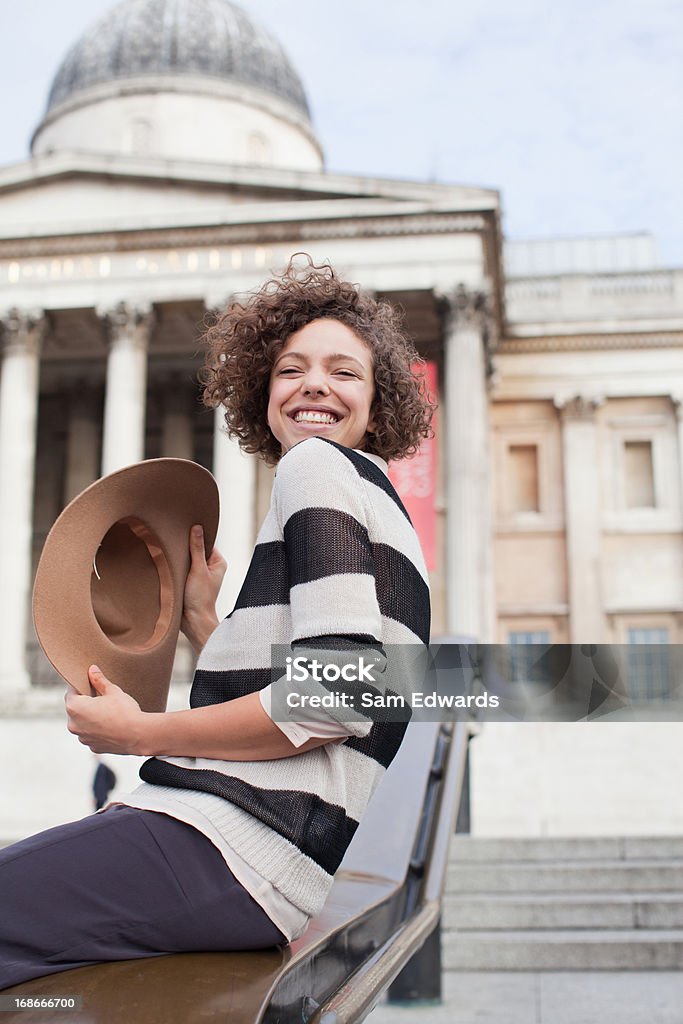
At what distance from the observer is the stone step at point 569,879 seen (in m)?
6.30

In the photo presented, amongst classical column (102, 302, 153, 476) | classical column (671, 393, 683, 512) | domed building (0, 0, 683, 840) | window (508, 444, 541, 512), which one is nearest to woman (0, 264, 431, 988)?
domed building (0, 0, 683, 840)

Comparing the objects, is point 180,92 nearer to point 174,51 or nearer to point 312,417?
point 174,51

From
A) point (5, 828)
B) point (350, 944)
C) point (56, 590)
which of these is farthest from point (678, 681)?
→ point (5, 828)

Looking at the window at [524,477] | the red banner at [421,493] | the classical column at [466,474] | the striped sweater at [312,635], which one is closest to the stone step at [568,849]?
the striped sweater at [312,635]

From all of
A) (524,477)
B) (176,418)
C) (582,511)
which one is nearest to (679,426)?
(582,511)

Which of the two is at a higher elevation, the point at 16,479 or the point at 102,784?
the point at 16,479

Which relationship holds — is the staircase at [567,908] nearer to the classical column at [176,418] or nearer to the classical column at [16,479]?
the classical column at [16,479]

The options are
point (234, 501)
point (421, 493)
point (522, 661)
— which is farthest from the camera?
point (234, 501)

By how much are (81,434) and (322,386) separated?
26.7m

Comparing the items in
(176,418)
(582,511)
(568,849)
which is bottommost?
(568,849)

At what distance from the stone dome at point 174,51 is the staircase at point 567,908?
99.0ft

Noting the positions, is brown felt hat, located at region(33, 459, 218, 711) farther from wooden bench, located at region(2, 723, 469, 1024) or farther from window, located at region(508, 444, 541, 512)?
window, located at region(508, 444, 541, 512)

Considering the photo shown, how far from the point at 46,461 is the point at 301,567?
93.6 ft

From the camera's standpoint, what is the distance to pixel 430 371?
2067 centimetres
